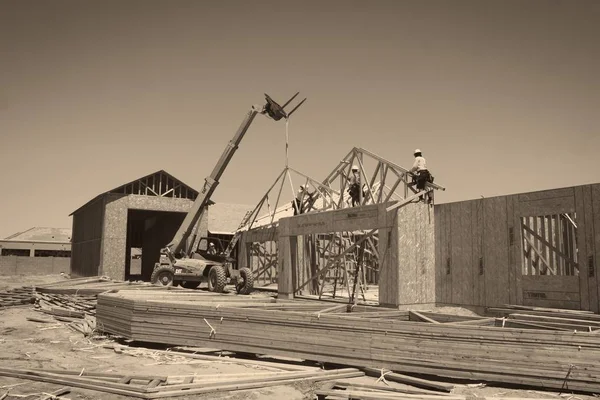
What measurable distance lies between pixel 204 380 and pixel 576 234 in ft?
32.1

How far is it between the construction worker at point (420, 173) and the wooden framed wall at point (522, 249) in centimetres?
107

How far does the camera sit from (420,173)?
48.5 ft

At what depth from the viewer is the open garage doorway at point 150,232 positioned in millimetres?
33138

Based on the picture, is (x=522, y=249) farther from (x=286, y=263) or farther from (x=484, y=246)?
(x=286, y=263)

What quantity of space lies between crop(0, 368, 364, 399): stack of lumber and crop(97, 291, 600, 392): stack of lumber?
25.0 inches

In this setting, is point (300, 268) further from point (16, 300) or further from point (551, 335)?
point (551, 335)

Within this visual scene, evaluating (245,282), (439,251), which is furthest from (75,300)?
(439,251)

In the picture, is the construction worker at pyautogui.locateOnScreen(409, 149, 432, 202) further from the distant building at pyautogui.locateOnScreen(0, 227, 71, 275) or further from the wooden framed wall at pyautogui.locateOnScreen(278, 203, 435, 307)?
the distant building at pyautogui.locateOnScreen(0, 227, 71, 275)

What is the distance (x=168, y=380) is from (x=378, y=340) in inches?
131

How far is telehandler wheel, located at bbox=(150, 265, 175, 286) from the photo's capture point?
21266 millimetres

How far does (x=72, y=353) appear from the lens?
9.89 m

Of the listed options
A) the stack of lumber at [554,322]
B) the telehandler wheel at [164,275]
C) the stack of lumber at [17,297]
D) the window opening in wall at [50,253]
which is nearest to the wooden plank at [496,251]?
the stack of lumber at [554,322]

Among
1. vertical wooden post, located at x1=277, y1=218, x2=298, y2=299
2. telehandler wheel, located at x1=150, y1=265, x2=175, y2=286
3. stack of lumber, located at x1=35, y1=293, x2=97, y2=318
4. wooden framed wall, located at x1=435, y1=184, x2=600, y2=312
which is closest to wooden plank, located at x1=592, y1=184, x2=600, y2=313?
wooden framed wall, located at x1=435, y1=184, x2=600, y2=312

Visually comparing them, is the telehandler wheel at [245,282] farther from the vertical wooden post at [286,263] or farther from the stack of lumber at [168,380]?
the stack of lumber at [168,380]
